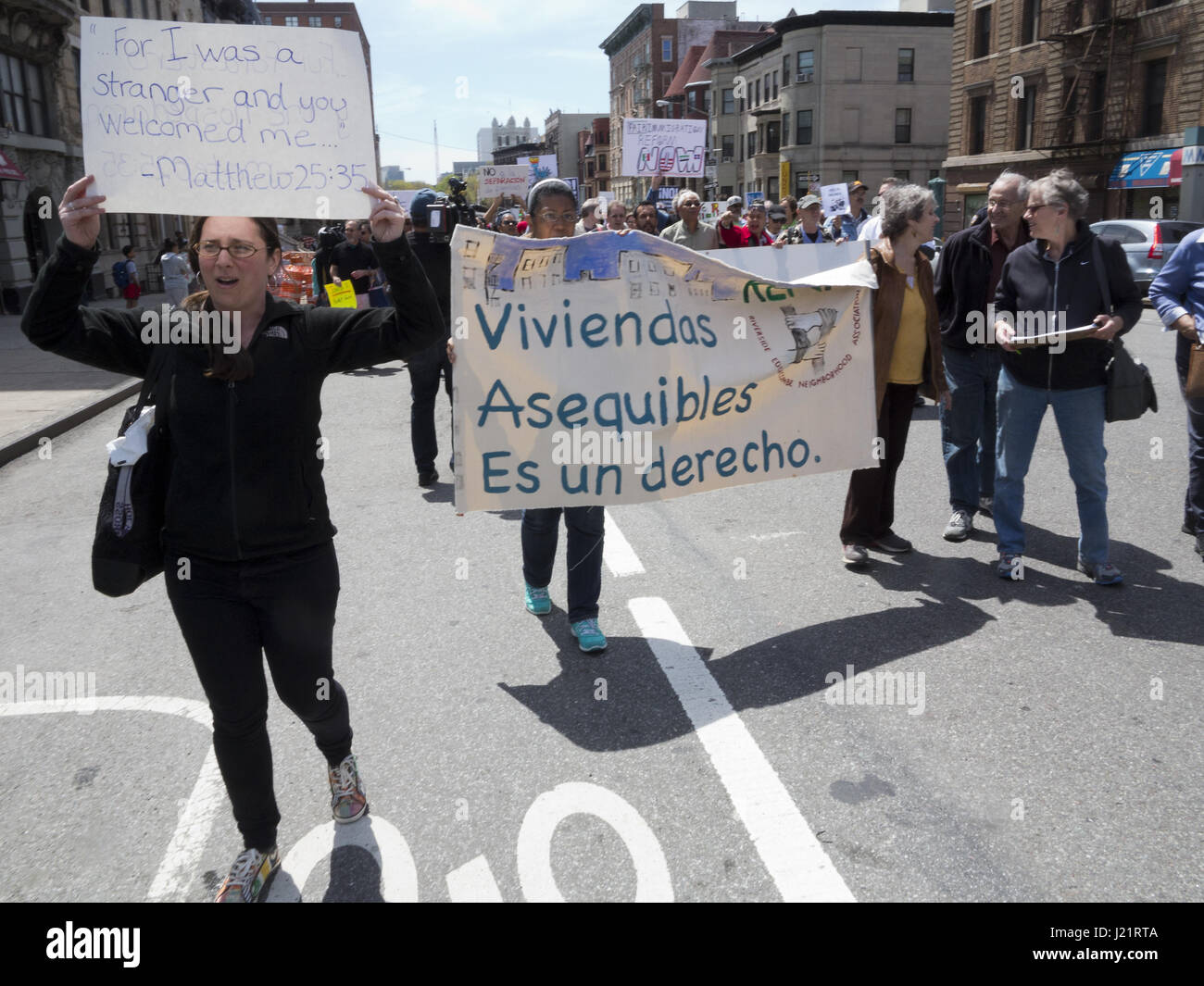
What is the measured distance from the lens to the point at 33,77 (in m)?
28.7

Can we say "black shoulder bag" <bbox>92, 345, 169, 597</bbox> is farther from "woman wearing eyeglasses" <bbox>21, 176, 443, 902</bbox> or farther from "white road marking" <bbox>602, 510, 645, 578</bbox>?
"white road marking" <bbox>602, 510, 645, 578</bbox>

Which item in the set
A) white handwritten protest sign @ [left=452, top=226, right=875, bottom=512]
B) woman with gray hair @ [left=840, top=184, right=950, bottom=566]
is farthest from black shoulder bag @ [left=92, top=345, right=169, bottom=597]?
woman with gray hair @ [left=840, top=184, right=950, bottom=566]

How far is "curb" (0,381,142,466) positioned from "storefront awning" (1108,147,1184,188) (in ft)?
97.4

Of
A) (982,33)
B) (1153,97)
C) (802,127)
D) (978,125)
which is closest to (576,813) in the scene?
(1153,97)

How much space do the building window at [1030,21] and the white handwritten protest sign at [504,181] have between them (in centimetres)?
2084

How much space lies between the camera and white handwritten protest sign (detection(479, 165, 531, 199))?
1176 inches

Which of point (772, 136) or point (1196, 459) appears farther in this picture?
point (772, 136)

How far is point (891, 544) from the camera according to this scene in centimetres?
594

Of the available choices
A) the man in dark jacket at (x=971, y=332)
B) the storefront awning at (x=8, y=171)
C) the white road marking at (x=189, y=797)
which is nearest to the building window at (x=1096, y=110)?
the man in dark jacket at (x=971, y=332)

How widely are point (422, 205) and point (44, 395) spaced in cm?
760

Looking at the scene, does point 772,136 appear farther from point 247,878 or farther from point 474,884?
point 247,878

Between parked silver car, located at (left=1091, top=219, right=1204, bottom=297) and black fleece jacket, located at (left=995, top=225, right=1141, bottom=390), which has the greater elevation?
parked silver car, located at (left=1091, top=219, right=1204, bottom=297)

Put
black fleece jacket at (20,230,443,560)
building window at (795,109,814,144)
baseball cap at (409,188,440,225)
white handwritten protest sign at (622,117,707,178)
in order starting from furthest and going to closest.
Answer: building window at (795,109,814,144), white handwritten protest sign at (622,117,707,178), baseball cap at (409,188,440,225), black fleece jacket at (20,230,443,560)

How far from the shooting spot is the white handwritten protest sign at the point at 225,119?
2.96 m
